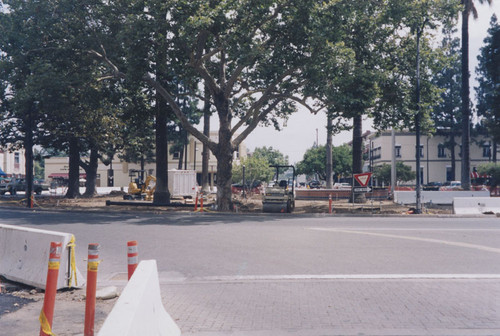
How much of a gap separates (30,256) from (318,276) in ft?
17.1

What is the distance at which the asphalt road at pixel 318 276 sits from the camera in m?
5.99

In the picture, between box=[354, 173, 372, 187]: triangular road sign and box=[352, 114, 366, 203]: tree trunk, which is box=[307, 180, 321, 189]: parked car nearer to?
box=[352, 114, 366, 203]: tree trunk

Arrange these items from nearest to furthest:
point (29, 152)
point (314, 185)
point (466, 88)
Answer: point (29, 152) → point (466, 88) → point (314, 185)

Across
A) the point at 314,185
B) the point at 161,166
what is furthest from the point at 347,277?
the point at 314,185

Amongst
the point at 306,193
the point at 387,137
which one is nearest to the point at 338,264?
the point at 306,193

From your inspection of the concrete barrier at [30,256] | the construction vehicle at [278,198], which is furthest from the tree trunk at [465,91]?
the concrete barrier at [30,256]

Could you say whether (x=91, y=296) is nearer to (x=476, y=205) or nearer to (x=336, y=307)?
(x=336, y=307)

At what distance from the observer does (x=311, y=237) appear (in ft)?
45.1

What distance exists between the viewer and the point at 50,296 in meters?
5.12

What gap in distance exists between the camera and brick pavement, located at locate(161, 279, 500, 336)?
5730 mm

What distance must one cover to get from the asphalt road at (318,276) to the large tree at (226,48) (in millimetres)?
8416

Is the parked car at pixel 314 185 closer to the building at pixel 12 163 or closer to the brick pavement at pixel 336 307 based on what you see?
the building at pixel 12 163

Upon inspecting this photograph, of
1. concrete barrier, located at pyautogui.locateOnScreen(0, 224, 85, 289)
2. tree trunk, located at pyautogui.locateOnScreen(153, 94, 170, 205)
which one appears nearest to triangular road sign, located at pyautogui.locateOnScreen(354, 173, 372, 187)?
tree trunk, located at pyautogui.locateOnScreen(153, 94, 170, 205)

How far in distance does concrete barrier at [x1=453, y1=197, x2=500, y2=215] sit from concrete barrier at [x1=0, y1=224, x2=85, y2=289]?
63.0 ft
